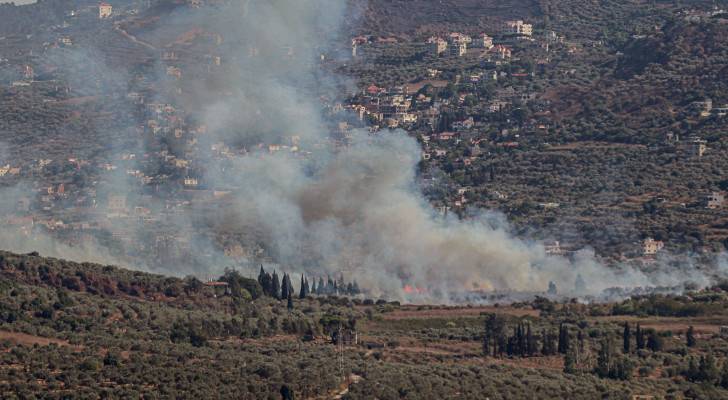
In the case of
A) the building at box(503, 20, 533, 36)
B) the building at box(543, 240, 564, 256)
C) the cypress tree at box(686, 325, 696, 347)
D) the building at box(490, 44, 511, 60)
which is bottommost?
the cypress tree at box(686, 325, 696, 347)

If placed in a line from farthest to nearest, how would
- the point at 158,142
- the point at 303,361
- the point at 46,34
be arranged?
the point at 46,34 < the point at 158,142 < the point at 303,361

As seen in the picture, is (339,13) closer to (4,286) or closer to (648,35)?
(648,35)

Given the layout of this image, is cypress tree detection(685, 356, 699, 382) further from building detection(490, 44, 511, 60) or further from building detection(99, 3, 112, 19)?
building detection(99, 3, 112, 19)

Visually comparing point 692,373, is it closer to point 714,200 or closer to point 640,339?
point 640,339

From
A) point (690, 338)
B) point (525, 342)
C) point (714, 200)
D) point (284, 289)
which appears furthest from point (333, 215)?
point (690, 338)

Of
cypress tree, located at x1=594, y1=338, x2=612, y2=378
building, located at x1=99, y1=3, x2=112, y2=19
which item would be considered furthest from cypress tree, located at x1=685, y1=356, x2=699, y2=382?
building, located at x1=99, y1=3, x2=112, y2=19

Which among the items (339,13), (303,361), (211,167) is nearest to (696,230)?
(211,167)
